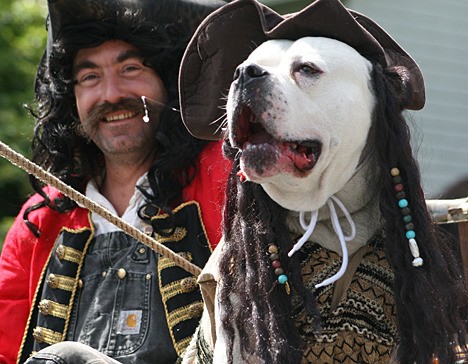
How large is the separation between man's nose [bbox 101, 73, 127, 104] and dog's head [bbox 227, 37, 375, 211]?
1318 mm

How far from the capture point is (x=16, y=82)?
810 centimetres

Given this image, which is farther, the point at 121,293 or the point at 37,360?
the point at 121,293

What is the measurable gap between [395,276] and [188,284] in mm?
1136

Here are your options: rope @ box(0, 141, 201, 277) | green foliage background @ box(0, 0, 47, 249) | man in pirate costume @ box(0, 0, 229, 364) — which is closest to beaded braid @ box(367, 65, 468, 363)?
rope @ box(0, 141, 201, 277)

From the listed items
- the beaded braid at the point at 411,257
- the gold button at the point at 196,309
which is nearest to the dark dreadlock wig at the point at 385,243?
the beaded braid at the point at 411,257

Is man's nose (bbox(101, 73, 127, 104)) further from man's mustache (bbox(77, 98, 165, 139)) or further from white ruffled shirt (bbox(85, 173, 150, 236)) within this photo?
white ruffled shirt (bbox(85, 173, 150, 236))

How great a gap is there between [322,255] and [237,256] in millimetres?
230

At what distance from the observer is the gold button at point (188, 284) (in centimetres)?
365

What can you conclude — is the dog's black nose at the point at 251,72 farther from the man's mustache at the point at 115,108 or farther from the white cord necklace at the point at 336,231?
the man's mustache at the point at 115,108

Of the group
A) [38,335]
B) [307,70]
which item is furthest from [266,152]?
[38,335]

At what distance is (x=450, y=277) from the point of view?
271 cm

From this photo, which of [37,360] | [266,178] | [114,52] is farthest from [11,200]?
[266,178]

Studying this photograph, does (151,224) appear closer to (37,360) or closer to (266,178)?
(37,360)

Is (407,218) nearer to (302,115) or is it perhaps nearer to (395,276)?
(395,276)
